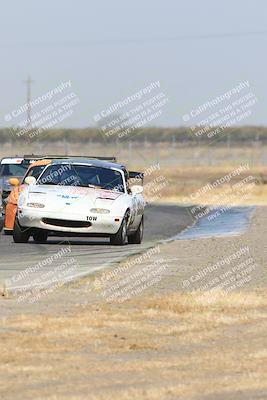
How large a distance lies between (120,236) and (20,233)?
167 centimetres

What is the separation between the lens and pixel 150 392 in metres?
8.03

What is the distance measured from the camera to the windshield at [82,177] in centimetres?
2267

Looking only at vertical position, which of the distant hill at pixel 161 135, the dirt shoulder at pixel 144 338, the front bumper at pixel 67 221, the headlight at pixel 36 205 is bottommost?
the distant hill at pixel 161 135

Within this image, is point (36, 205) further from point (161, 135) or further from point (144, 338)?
point (161, 135)

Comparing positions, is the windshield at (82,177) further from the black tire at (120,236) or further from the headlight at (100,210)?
the headlight at (100,210)

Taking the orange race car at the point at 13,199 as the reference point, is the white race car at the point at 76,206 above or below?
above

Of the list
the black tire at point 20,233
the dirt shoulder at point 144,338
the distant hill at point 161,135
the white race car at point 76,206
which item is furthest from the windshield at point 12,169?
the distant hill at point 161,135

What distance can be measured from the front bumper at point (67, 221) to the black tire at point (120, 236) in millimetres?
226

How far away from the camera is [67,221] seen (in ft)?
70.9

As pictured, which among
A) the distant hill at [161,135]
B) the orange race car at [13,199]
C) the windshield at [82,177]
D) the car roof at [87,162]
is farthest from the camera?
the distant hill at [161,135]

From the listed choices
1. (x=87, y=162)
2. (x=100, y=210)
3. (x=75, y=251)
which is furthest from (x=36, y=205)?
(x=87, y=162)

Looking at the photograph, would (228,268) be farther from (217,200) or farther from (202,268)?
(217,200)

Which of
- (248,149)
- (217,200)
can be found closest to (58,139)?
(248,149)

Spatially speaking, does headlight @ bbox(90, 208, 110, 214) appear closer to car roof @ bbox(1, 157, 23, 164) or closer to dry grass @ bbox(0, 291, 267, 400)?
dry grass @ bbox(0, 291, 267, 400)
